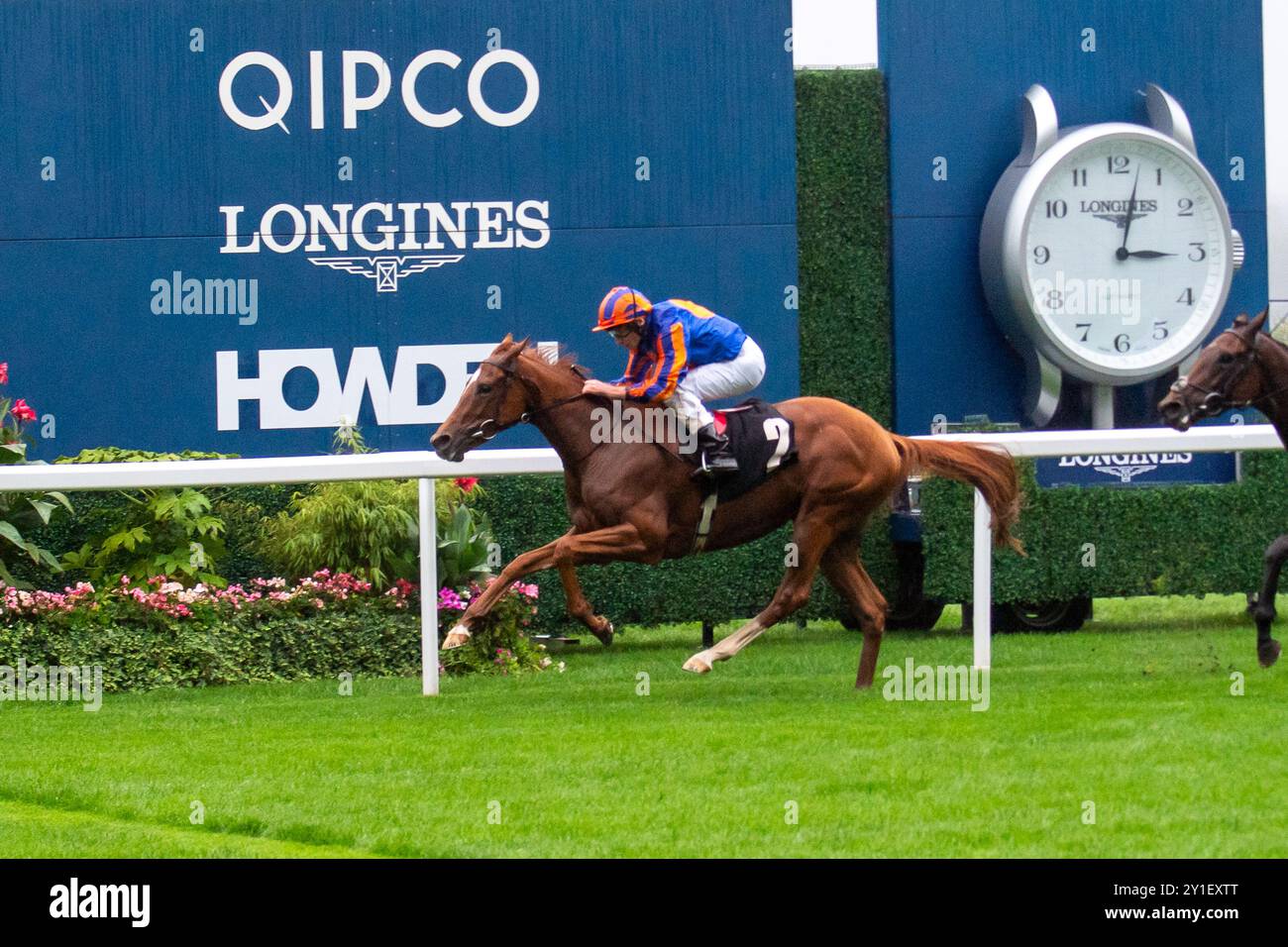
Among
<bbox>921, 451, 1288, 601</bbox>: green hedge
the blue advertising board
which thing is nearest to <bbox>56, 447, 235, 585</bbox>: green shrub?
<bbox>921, 451, 1288, 601</bbox>: green hedge

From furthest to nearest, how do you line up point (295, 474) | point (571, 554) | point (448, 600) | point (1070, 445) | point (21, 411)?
point (21, 411) → point (448, 600) → point (1070, 445) → point (295, 474) → point (571, 554)

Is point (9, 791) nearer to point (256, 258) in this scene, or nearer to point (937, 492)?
point (256, 258)

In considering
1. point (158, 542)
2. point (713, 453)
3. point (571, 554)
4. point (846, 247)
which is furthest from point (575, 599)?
point (846, 247)

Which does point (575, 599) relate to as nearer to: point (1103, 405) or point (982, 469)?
point (982, 469)

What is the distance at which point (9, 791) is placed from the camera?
5641 millimetres

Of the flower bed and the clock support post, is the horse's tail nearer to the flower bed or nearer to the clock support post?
the flower bed

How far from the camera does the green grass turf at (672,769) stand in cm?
466

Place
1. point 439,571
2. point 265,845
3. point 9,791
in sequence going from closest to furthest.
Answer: point 265,845
point 9,791
point 439,571

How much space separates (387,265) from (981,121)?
3447 mm

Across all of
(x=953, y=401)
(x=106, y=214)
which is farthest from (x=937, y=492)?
(x=106, y=214)

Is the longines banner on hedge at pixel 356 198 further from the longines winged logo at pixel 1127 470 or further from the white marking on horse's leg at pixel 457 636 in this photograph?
the white marking on horse's leg at pixel 457 636

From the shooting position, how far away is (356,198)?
33.6 feet

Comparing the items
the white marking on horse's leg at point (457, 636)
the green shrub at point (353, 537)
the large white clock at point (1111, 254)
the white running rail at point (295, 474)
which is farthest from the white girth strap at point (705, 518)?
the large white clock at point (1111, 254)
